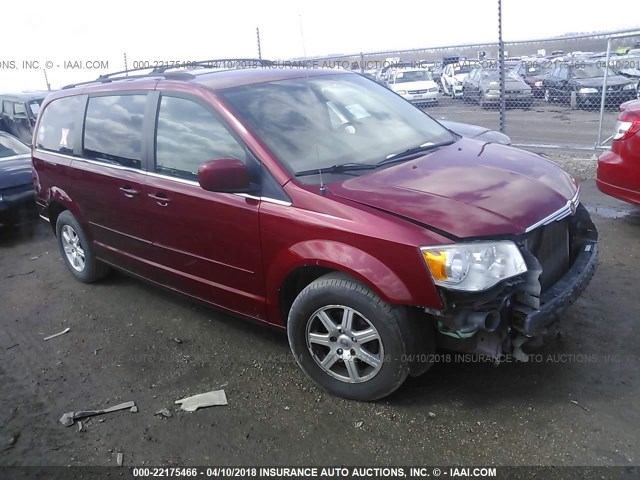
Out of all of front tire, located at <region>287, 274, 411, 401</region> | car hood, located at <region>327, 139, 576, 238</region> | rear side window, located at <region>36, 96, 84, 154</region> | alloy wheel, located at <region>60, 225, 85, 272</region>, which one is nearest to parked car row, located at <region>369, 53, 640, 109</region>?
rear side window, located at <region>36, 96, 84, 154</region>

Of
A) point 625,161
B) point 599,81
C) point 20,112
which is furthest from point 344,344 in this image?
point 599,81

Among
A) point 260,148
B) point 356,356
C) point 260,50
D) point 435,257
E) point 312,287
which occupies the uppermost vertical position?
point 260,50

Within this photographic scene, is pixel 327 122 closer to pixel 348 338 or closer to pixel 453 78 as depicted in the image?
pixel 348 338

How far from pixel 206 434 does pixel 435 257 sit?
61.4 inches

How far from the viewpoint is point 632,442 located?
2645 mm

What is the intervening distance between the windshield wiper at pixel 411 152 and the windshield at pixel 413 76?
16357 mm

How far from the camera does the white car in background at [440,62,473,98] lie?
764 inches

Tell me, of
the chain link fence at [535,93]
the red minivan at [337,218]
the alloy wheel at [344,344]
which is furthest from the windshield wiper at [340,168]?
the chain link fence at [535,93]

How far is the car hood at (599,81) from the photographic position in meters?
12.8

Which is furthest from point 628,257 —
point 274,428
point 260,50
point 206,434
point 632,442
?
point 260,50

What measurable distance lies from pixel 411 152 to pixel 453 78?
735 inches

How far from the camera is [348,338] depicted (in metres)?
3.01

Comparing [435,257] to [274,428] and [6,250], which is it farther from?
[6,250]

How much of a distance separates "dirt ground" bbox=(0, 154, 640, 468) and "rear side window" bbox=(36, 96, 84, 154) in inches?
62.2
